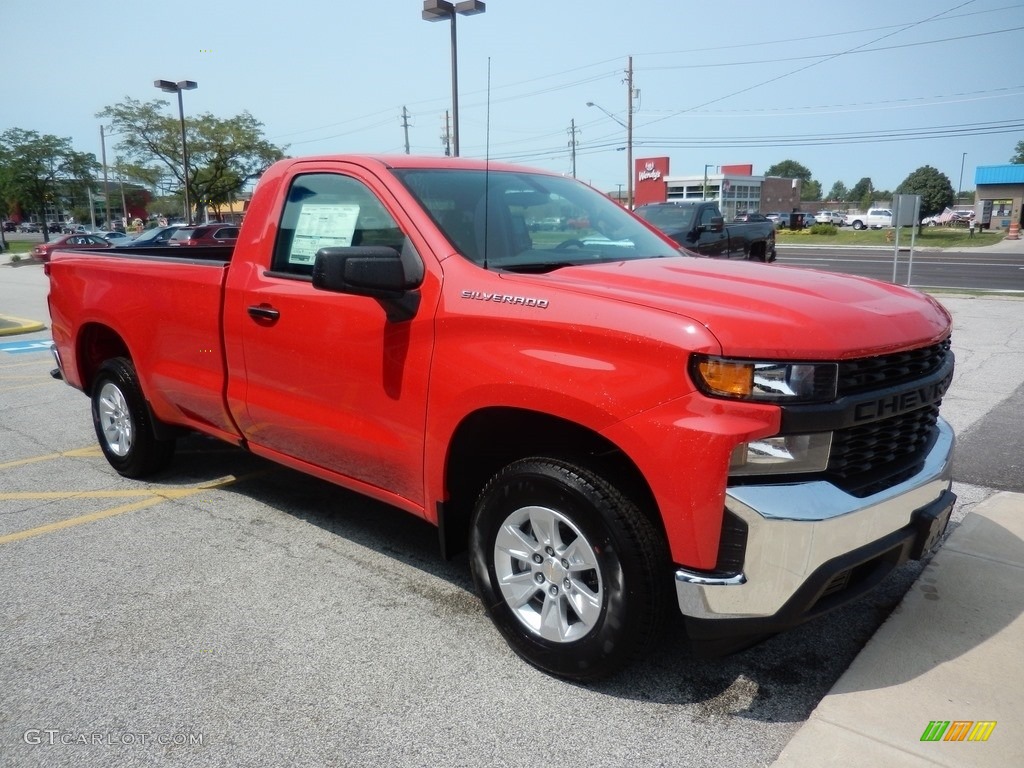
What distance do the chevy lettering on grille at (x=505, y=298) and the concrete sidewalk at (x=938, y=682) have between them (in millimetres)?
1617

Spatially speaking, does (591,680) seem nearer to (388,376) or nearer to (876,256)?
(388,376)

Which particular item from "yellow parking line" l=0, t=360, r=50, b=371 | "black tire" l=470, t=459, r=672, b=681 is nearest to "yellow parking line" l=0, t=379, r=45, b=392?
"yellow parking line" l=0, t=360, r=50, b=371

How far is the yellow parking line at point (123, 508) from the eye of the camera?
14.8 feet

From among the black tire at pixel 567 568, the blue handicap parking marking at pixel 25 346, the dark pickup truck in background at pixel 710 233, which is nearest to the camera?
the black tire at pixel 567 568

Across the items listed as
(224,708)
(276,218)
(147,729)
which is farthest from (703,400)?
(276,218)

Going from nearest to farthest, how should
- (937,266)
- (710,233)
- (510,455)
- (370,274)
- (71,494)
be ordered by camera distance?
(370,274) → (510,455) → (71,494) → (710,233) → (937,266)

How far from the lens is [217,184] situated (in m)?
51.8

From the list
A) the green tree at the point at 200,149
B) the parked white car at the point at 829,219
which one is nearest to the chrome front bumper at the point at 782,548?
the green tree at the point at 200,149

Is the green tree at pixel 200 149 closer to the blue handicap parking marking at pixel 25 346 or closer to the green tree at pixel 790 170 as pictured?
the blue handicap parking marking at pixel 25 346

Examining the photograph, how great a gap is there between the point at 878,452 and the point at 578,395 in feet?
3.39

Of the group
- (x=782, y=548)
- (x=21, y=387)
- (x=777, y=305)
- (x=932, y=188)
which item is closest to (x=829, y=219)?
(x=932, y=188)

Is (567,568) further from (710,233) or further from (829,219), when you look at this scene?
(829,219)

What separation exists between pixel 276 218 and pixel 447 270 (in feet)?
4.09

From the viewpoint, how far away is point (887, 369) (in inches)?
109
